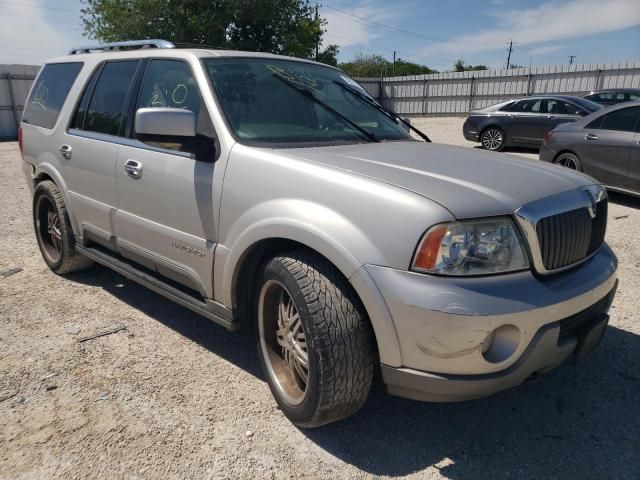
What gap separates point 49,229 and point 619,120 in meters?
7.61

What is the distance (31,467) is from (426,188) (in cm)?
218

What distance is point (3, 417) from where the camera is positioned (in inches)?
104

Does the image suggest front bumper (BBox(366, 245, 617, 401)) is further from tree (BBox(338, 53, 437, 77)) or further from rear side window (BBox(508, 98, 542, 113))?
tree (BBox(338, 53, 437, 77))

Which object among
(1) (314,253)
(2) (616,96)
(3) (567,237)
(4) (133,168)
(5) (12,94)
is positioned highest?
(2) (616,96)

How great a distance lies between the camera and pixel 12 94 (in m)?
19.2

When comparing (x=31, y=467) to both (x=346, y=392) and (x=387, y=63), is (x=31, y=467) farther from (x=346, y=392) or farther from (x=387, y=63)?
(x=387, y=63)

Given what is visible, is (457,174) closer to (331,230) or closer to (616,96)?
(331,230)

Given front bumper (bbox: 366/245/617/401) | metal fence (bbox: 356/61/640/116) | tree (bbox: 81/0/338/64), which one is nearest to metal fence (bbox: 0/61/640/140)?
metal fence (bbox: 356/61/640/116)

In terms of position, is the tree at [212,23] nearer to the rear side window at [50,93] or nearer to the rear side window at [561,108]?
the rear side window at [561,108]

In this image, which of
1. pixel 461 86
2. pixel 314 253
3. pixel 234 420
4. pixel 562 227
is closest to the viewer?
pixel 562 227

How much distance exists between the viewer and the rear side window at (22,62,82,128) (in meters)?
4.27

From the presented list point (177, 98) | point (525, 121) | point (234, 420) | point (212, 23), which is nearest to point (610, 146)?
point (525, 121)

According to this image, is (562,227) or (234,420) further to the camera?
(234,420)

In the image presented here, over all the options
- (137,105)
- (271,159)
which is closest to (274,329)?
(271,159)
